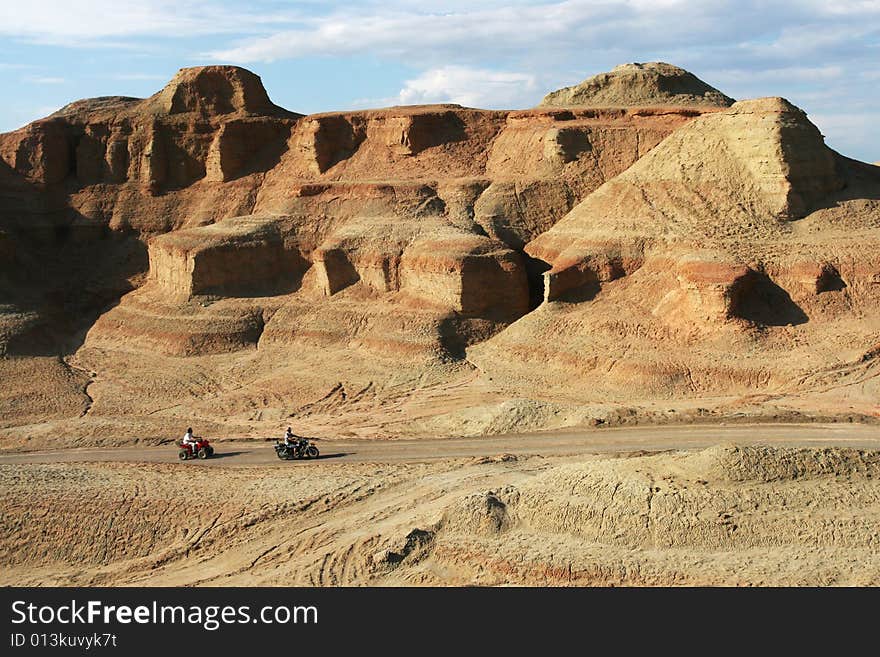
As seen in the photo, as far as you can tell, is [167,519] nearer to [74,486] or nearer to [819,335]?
[74,486]

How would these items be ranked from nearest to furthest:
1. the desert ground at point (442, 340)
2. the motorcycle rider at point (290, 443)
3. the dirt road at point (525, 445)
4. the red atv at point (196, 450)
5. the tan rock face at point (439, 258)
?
the desert ground at point (442, 340)
the dirt road at point (525, 445)
the motorcycle rider at point (290, 443)
the red atv at point (196, 450)
the tan rock face at point (439, 258)

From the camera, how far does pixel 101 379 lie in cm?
4262

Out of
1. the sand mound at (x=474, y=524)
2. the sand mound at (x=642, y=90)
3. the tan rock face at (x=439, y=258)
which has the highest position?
the sand mound at (x=642, y=90)

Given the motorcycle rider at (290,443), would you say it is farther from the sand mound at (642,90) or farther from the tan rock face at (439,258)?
the sand mound at (642,90)

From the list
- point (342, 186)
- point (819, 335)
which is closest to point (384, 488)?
point (819, 335)

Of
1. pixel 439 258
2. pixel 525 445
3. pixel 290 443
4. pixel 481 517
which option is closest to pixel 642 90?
pixel 439 258

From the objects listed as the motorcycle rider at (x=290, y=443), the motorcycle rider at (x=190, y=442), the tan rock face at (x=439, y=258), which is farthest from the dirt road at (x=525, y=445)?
the tan rock face at (x=439, y=258)

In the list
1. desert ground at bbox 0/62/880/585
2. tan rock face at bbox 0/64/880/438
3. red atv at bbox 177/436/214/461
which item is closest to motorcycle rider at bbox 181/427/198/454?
red atv at bbox 177/436/214/461

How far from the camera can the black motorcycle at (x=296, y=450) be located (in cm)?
3026

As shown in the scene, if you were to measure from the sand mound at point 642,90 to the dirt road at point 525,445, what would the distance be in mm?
26880

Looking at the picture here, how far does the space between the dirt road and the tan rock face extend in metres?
1.76

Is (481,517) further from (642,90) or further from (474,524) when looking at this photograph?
(642,90)

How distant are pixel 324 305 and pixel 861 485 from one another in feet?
90.9

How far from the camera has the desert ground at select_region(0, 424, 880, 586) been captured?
69.8 feet
